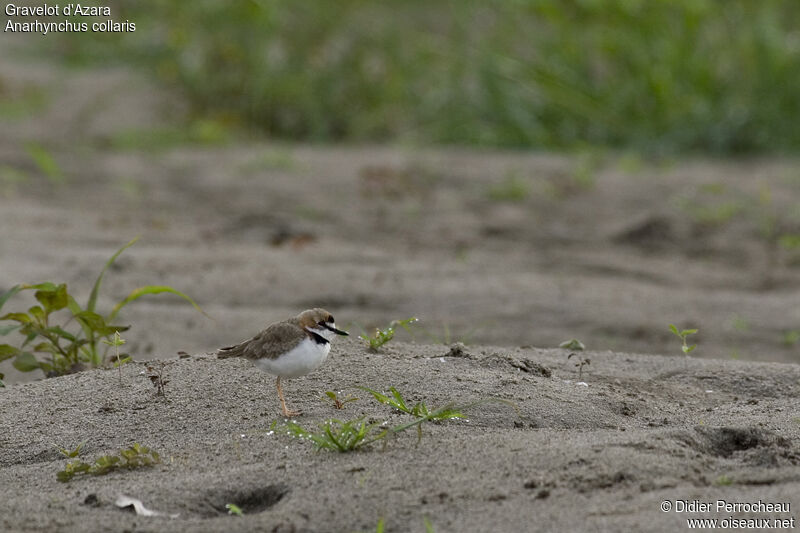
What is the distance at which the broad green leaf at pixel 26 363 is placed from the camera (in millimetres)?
4180

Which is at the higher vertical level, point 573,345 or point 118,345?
point 118,345

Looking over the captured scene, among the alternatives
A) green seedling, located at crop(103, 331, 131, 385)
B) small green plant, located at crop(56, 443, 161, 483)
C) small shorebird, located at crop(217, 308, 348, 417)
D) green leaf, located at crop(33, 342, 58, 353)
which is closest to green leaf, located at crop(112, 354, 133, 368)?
green seedling, located at crop(103, 331, 131, 385)

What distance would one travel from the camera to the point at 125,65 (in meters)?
13.0

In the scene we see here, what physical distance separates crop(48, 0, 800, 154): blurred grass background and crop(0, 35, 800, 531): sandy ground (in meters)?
0.49

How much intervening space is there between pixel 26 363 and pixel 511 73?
285 inches

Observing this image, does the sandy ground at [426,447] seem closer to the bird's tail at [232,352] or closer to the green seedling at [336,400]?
the green seedling at [336,400]

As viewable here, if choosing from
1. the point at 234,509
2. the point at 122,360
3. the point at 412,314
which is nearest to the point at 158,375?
the point at 122,360

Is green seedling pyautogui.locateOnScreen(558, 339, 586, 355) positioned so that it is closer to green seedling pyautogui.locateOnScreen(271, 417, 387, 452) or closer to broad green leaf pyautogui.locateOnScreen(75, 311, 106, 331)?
green seedling pyautogui.locateOnScreen(271, 417, 387, 452)

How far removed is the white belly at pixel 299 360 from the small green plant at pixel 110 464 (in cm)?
45

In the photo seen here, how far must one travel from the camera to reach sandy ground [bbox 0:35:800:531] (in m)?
3.00

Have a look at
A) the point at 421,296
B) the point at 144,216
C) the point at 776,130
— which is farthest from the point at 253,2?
the point at 421,296

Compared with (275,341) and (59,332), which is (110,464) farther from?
(59,332)

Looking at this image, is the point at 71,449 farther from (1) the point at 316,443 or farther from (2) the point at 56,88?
(2) the point at 56,88

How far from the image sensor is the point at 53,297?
164 inches
